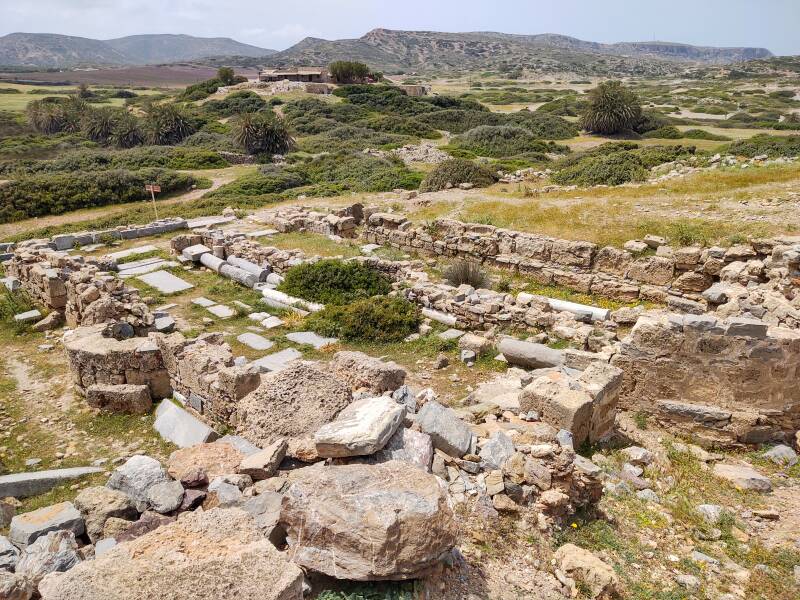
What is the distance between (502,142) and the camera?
3744 cm

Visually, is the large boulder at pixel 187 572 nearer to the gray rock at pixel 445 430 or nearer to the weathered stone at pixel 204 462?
the weathered stone at pixel 204 462

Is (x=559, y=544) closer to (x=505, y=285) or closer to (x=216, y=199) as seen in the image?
(x=505, y=285)

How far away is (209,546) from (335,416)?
2769 millimetres

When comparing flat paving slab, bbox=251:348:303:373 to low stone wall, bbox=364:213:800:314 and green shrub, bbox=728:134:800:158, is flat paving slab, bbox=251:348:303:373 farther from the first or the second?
green shrub, bbox=728:134:800:158

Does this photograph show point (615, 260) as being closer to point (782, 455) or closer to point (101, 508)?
point (782, 455)

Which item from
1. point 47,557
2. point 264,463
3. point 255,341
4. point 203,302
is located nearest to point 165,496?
point 264,463

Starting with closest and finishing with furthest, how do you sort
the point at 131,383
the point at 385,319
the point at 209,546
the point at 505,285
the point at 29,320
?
the point at 209,546
the point at 131,383
the point at 385,319
the point at 29,320
the point at 505,285

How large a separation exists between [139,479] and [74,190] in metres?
25.0

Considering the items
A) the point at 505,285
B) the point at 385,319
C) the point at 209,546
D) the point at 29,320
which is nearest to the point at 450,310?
the point at 385,319

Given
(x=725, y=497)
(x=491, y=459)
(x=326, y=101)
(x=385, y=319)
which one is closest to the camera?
(x=491, y=459)

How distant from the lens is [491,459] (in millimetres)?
5488

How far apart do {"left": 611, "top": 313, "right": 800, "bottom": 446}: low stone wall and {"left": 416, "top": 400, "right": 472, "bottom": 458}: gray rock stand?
10.5 ft

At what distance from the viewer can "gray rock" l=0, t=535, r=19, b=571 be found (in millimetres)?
4137

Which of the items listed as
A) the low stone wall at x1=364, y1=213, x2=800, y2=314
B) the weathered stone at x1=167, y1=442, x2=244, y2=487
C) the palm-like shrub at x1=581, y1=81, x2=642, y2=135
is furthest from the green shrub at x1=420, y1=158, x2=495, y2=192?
the palm-like shrub at x1=581, y1=81, x2=642, y2=135
